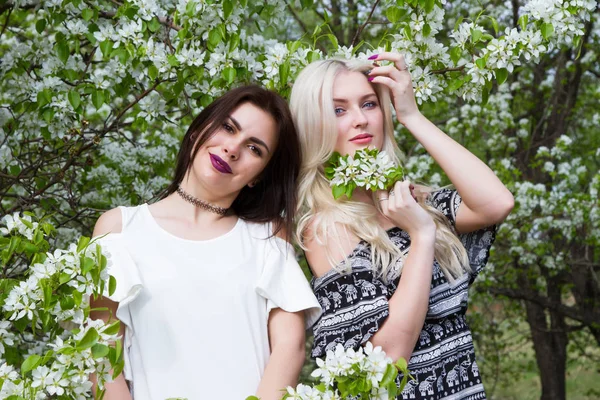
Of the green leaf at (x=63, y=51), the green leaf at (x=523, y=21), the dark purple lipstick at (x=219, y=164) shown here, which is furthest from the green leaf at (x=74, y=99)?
the green leaf at (x=523, y=21)

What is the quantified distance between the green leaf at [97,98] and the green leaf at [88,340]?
160 cm

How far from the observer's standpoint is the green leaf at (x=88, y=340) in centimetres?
193

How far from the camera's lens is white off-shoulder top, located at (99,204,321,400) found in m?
2.52

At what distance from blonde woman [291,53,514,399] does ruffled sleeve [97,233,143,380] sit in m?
0.58

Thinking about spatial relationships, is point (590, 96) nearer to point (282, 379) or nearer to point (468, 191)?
point (468, 191)

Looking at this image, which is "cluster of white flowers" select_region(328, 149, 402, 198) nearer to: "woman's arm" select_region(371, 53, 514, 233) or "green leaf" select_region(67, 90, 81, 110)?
"woman's arm" select_region(371, 53, 514, 233)

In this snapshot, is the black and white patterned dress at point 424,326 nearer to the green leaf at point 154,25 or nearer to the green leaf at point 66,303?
the green leaf at point 66,303

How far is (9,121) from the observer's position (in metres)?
3.78

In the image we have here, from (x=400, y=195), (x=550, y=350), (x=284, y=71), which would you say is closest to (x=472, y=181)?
(x=400, y=195)

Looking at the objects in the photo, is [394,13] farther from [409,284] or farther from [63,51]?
[63,51]

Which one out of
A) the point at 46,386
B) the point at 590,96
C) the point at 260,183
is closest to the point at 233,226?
the point at 260,183

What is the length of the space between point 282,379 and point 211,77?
1.28 meters

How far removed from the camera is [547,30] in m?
2.91

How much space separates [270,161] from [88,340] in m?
1.13
